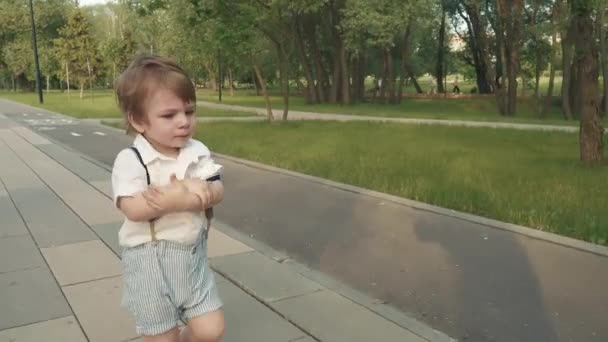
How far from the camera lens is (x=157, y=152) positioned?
2.18 metres

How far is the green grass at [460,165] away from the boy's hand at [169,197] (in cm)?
470

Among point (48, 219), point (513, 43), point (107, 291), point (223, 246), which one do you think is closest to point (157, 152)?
point (107, 291)

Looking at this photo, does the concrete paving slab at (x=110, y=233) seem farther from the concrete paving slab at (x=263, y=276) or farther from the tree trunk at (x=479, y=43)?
the tree trunk at (x=479, y=43)

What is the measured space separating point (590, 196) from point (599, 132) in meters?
2.92

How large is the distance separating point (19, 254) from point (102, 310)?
1.92 meters

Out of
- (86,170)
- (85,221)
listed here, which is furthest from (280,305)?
(86,170)

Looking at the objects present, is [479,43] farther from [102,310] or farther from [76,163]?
[102,310]

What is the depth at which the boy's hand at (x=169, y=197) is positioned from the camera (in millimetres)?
2039

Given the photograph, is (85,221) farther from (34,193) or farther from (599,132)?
(599,132)

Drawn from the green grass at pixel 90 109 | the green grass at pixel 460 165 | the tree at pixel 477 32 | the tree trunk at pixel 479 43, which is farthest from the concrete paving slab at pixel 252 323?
the tree trunk at pixel 479 43

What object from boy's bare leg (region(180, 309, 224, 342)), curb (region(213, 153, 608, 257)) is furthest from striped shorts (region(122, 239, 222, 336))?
curb (region(213, 153, 608, 257))

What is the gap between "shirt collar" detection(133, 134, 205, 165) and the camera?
7.04ft

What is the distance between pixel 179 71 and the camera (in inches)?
85.9

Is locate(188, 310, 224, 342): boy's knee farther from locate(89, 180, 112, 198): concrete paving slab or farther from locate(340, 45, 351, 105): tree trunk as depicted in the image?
locate(340, 45, 351, 105): tree trunk
